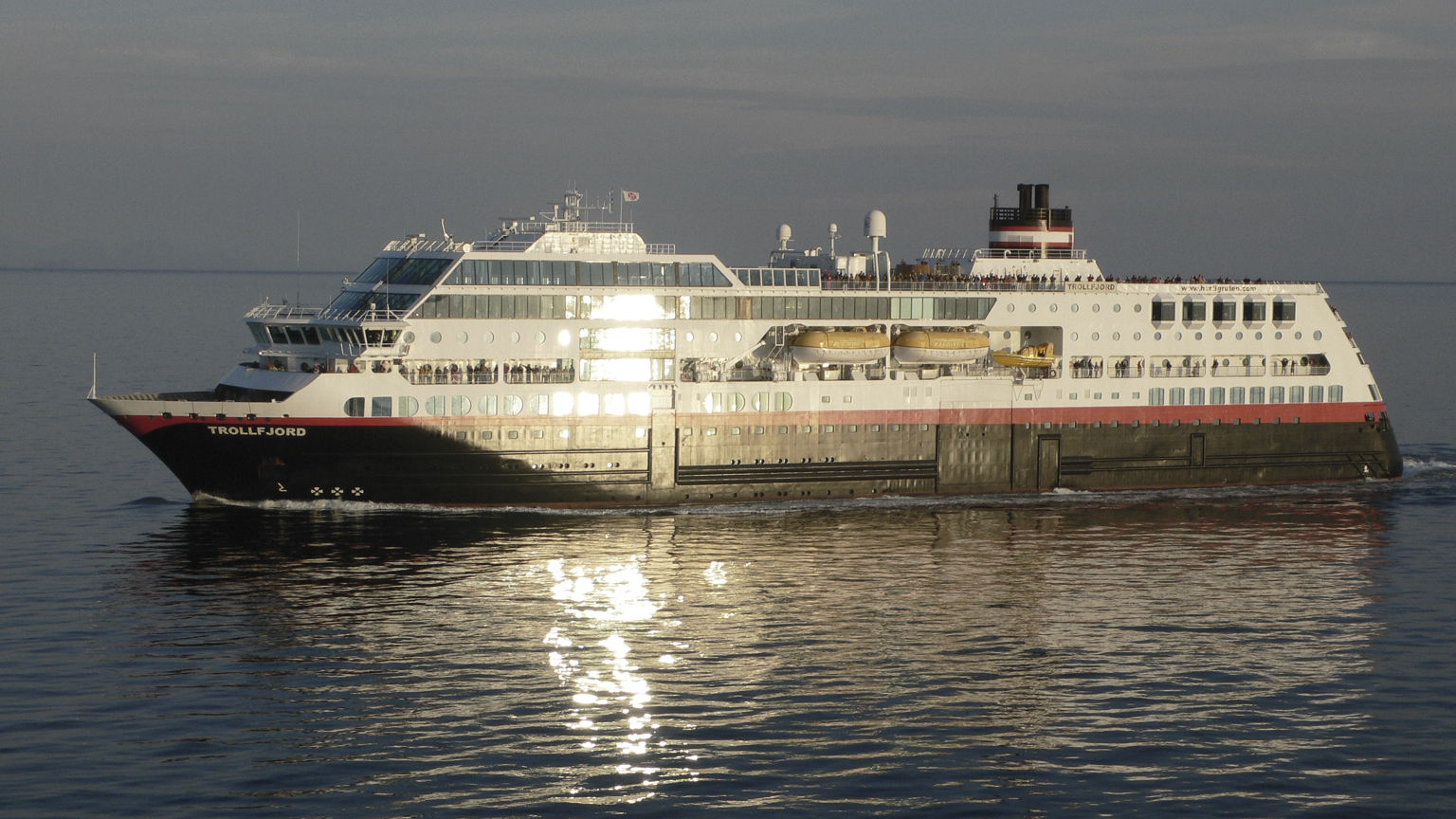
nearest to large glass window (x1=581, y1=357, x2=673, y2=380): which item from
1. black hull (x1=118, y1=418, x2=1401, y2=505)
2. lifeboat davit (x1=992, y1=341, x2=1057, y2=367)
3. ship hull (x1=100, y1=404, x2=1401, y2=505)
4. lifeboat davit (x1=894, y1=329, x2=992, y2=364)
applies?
ship hull (x1=100, y1=404, x2=1401, y2=505)

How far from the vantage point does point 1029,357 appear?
65.1 m

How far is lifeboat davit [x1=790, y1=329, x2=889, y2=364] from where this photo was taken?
62.2 meters

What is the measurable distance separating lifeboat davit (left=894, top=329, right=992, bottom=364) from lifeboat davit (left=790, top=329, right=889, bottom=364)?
39.5 inches

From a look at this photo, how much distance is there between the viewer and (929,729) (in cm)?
3434

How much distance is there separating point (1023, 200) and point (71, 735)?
5095cm

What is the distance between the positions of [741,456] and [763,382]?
10.2 feet

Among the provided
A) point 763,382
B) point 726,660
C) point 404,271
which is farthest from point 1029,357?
point 726,660

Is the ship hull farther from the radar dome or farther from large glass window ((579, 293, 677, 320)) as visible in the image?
the radar dome

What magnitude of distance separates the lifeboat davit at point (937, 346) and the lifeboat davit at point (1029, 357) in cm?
102

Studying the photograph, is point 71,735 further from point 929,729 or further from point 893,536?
point 893,536

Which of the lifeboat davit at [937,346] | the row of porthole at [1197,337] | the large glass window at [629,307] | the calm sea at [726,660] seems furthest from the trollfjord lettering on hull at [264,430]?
the row of porthole at [1197,337]

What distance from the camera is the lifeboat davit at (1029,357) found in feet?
213

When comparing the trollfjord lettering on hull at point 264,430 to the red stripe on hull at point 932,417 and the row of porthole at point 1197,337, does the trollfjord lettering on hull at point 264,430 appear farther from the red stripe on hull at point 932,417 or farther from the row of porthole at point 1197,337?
the row of porthole at point 1197,337

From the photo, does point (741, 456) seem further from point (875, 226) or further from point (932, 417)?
point (875, 226)
